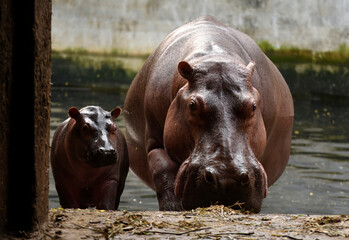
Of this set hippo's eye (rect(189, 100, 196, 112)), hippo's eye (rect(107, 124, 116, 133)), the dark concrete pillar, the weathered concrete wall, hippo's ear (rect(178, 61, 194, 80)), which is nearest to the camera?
the dark concrete pillar

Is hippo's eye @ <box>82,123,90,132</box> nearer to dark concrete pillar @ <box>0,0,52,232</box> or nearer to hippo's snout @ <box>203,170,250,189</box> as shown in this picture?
hippo's snout @ <box>203,170,250,189</box>

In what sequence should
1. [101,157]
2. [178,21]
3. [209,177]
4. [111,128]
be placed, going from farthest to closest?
[178,21], [111,128], [101,157], [209,177]

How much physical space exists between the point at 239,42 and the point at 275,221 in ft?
10.3

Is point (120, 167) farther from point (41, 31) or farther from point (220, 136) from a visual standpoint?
point (41, 31)

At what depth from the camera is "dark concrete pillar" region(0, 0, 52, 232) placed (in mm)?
2611

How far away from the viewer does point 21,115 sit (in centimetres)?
266

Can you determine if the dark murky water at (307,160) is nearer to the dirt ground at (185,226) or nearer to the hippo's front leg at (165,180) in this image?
the hippo's front leg at (165,180)

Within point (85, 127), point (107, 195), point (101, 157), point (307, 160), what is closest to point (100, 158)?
point (101, 157)

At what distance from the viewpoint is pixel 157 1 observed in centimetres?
1620

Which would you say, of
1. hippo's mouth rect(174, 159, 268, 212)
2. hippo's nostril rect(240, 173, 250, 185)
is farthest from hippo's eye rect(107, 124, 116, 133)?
hippo's nostril rect(240, 173, 250, 185)

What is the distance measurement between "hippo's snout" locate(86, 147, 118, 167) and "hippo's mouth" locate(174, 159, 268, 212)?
77 centimetres

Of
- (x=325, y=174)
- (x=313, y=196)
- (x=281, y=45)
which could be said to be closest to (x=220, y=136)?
(x=313, y=196)

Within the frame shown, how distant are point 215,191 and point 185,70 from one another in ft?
3.20

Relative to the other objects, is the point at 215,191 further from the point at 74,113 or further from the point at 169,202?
the point at 74,113
